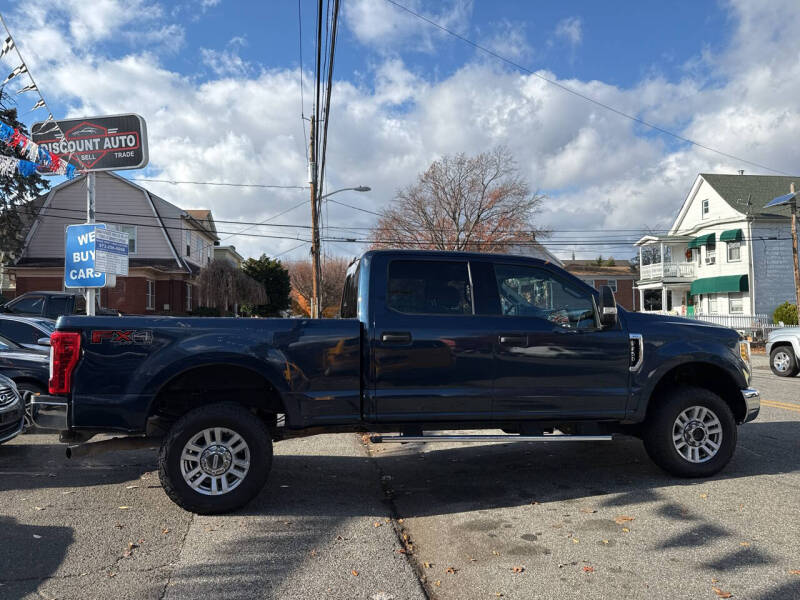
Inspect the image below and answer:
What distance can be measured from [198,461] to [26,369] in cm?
457

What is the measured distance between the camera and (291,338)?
4957 millimetres

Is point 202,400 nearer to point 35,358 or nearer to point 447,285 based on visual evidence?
point 447,285

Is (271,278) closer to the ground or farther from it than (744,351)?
farther from it

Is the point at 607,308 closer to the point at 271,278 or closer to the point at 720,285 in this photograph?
the point at 720,285

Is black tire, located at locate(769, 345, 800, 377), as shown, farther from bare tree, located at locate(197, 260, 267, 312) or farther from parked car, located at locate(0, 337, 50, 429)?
bare tree, located at locate(197, 260, 267, 312)

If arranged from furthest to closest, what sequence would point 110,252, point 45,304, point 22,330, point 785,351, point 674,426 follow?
point 45,304
point 785,351
point 22,330
point 110,252
point 674,426

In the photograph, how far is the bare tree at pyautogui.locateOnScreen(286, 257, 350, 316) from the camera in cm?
7025

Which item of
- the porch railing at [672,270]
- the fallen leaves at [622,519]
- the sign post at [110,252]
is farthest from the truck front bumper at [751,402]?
the porch railing at [672,270]

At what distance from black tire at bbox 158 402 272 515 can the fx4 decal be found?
693 millimetres

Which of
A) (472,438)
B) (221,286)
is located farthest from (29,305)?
(221,286)

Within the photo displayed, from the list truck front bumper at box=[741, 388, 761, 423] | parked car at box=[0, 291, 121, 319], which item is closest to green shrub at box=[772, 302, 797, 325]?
truck front bumper at box=[741, 388, 761, 423]

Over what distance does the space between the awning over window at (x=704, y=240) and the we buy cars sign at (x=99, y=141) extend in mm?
34315

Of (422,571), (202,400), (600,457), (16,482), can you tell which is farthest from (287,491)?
(600,457)

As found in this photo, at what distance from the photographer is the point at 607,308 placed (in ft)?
17.4
